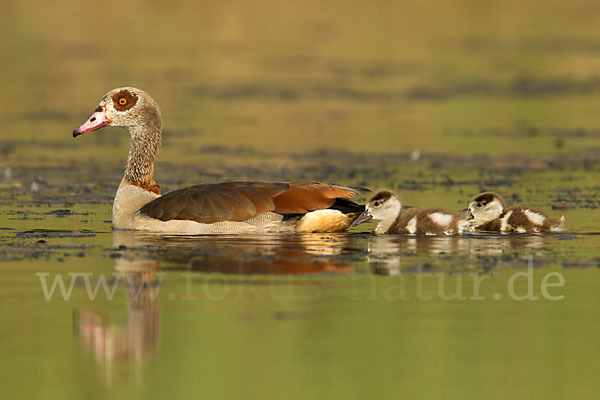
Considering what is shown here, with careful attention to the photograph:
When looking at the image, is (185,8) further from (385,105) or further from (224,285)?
(224,285)

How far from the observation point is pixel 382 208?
11.4 metres

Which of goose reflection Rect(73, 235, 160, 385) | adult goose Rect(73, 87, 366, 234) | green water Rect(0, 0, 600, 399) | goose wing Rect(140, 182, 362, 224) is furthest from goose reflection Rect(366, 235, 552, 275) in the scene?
goose reflection Rect(73, 235, 160, 385)

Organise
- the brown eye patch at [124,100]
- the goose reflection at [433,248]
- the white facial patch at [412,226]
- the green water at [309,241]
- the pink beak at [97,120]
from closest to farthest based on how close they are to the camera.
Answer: the green water at [309,241], the goose reflection at [433,248], the white facial patch at [412,226], the pink beak at [97,120], the brown eye patch at [124,100]

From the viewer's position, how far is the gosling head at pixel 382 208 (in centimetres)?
1138

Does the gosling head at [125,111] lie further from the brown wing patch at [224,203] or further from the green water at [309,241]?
the brown wing patch at [224,203]

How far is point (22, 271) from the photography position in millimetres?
9555

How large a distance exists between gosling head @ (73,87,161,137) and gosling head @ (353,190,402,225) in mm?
2539

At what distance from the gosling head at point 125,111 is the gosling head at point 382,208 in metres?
2.54

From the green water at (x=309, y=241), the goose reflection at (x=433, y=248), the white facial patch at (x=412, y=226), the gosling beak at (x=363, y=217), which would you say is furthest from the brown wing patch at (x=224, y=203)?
the white facial patch at (x=412, y=226)

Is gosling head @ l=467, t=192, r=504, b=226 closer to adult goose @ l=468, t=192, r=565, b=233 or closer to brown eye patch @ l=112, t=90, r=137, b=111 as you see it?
adult goose @ l=468, t=192, r=565, b=233

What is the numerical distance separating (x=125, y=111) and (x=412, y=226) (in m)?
3.21

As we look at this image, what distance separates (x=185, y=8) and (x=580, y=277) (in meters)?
34.8

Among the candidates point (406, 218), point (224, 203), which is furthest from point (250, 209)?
point (406, 218)

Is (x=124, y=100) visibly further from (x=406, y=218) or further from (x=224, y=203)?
(x=406, y=218)
